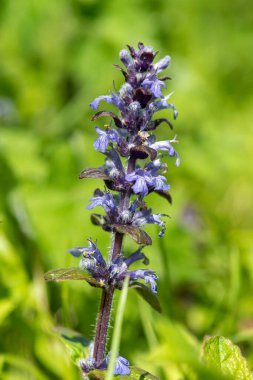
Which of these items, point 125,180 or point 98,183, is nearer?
point 125,180

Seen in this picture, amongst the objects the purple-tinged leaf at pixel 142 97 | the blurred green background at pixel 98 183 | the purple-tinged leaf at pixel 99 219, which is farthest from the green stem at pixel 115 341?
the purple-tinged leaf at pixel 142 97

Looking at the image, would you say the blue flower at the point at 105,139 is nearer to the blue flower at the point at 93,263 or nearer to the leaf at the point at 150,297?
the blue flower at the point at 93,263

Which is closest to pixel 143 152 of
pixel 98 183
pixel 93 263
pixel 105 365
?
pixel 93 263

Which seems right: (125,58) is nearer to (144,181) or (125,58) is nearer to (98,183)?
(144,181)

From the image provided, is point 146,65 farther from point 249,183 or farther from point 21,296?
point 249,183

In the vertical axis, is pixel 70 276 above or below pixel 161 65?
below

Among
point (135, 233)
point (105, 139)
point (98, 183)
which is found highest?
point (98, 183)
